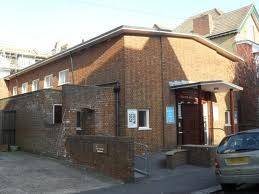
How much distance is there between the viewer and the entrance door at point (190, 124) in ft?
69.3

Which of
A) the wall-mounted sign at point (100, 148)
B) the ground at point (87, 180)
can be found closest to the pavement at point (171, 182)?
the ground at point (87, 180)

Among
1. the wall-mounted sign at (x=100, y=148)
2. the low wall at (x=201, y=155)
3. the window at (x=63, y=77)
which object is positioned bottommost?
the low wall at (x=201, y=155)

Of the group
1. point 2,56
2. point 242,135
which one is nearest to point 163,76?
point 242,135

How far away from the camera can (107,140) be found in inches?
543

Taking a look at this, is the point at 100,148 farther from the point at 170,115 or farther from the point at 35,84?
the point at 35,84

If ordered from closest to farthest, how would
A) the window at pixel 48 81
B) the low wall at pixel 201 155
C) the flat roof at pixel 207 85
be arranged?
the low wall at pixel 201 155, the flat roof at pixel 207 85, the window at pixel 48 81

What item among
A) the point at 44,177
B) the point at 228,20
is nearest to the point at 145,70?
the point at 44,177

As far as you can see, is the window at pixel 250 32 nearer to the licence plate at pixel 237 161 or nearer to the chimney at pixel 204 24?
the chimney at pixel 204 24

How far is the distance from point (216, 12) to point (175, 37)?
52.6ft

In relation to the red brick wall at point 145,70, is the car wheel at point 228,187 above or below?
below

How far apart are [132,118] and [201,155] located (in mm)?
4222

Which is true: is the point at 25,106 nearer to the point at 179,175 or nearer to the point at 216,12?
the point at 179,175

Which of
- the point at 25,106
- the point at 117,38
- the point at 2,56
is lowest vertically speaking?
the point at 25,106

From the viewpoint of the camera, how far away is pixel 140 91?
19.3 m
